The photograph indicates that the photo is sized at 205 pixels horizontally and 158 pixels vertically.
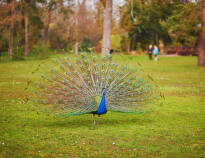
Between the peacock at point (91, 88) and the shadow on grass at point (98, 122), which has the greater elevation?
the peacock at point (91, 88)

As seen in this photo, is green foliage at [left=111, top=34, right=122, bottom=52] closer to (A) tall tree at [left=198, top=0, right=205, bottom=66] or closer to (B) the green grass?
(A) tall tree at [left=198, top=0, right=205, bottom=66]

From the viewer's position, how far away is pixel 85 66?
26.6ft

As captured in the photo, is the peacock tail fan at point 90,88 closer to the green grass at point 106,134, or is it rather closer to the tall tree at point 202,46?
the green grass at point 106,134

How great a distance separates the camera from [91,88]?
7.79 m

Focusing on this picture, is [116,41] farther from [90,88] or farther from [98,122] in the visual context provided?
[90,88]

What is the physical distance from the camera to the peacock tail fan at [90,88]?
7.60 metres

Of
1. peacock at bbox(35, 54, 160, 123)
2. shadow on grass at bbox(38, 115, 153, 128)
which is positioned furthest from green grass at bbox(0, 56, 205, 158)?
peacock at bbox(35, 54, 160, 123)

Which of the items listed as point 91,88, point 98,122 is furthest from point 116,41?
point 91,88

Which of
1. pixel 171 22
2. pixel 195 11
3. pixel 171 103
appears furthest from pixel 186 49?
pixel 171 103

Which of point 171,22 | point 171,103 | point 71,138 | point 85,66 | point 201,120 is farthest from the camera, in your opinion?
point 171,22

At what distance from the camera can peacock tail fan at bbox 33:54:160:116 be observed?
760 cm

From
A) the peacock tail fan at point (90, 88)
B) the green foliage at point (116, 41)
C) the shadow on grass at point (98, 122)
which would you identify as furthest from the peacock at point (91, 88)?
the green foliage at point (116, 41)

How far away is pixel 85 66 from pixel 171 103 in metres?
5.06

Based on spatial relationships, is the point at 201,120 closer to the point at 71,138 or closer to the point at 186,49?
the point at 71,138
